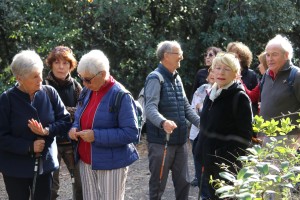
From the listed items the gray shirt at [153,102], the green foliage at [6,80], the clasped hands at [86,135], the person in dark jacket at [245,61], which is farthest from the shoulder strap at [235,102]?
the green foliage at [6,80]

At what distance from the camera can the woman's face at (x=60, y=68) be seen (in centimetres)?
643

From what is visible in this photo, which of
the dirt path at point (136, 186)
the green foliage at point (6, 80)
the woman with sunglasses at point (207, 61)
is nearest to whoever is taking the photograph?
Answer: the dirt path at point (136, 186)

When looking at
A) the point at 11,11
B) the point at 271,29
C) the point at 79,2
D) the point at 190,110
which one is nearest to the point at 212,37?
the point at 271,29

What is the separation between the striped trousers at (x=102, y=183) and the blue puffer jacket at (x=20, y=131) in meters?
0.33

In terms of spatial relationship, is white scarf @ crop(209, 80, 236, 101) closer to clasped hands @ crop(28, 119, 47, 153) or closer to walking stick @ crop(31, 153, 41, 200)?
clasped hands @ crop(28, 119, 47, 153)

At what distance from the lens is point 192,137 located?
7496 mm

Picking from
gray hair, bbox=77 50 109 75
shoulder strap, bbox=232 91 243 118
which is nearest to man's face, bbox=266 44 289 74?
shoulder strap, bbox=232 91 243 118

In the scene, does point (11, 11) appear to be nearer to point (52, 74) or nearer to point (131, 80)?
point (131, 80)

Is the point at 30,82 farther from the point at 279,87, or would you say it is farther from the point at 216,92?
the point at 279,87

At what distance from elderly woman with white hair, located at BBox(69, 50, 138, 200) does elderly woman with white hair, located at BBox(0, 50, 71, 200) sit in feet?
1.02

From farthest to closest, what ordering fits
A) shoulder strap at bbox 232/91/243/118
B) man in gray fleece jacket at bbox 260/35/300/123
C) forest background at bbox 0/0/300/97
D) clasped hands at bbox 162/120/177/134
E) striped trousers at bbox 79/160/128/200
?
forest background at bbox 0/0/300/97, man in gray fleece jacket at bbox 260/35/300/123, clasped hands at bbox 162/120/177/134, shoulder strap at bbox 232/91/243/118, striped trousers at bbox 79/160/128/200

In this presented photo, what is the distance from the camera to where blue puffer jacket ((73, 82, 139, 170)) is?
5.05m

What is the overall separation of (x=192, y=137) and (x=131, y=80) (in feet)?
16.0

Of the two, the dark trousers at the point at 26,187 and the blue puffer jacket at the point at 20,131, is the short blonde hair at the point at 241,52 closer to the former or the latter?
the blue puffer jacket at the point at 20,131
